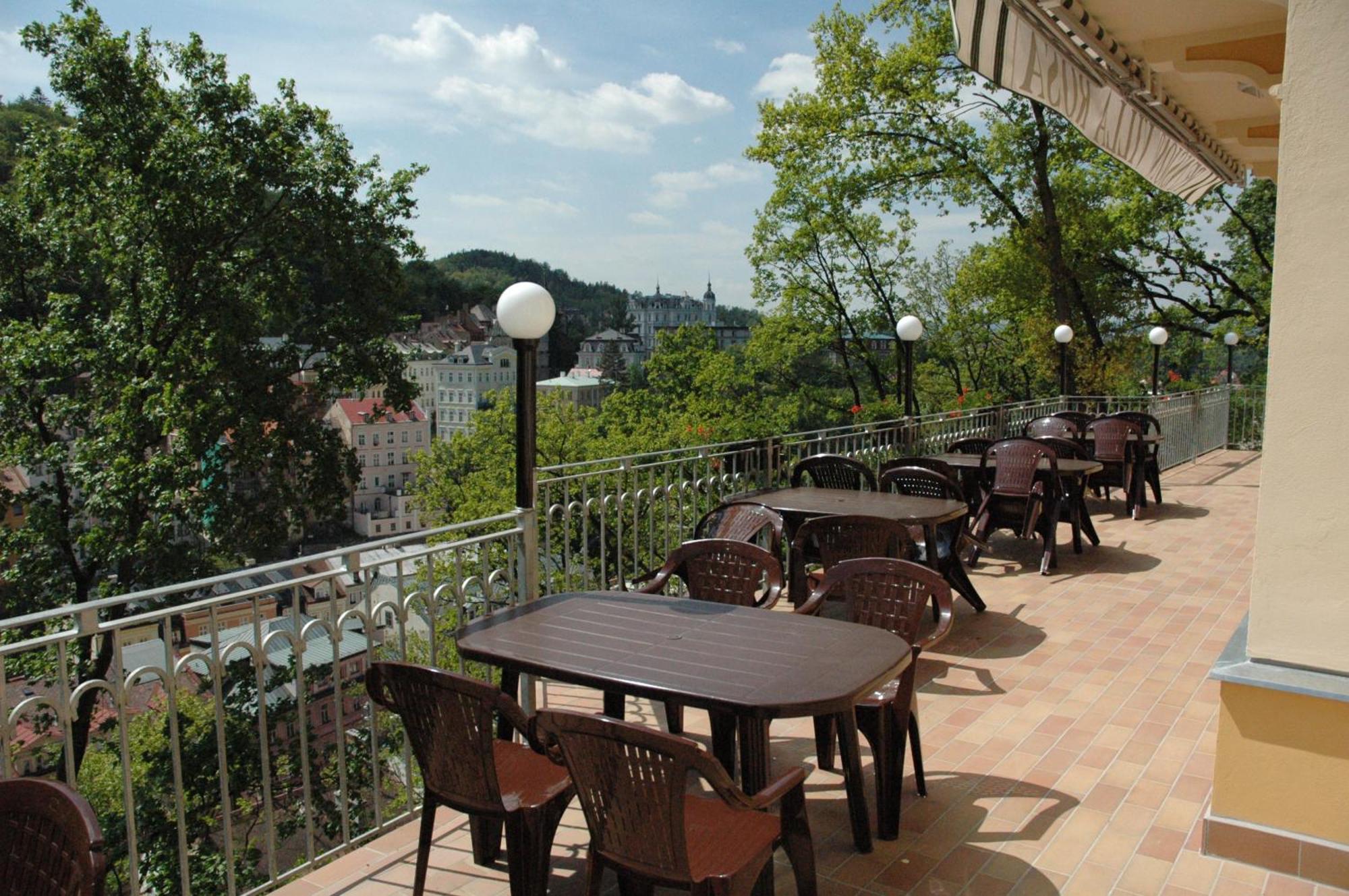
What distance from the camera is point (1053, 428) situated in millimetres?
8961

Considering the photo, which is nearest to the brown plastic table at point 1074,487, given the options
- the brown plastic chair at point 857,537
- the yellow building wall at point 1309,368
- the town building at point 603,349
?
the brown plastic chair at point 857,537

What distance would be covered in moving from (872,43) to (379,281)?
10597mm

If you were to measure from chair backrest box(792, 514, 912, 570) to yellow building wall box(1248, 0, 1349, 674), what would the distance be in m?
1.61

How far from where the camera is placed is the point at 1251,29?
3461 millimetres

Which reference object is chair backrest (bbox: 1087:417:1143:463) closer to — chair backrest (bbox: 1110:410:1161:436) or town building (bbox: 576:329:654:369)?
chair backrest (bbox: 1110:410:1161:436)

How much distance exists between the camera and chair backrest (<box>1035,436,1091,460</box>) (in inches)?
283

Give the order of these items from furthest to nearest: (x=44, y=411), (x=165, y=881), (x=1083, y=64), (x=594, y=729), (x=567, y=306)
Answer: (x=567, y=306), (x=44, y=411), (x=165, y=881), (x=1083, y=64), (x=594, y=729)

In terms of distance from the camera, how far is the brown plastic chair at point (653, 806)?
1.83 m

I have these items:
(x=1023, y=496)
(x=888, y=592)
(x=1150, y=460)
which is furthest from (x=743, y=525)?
(x=1150, y=460)

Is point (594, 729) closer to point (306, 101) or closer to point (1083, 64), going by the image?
point (1083, 64)

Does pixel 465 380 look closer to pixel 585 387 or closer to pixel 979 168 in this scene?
pixel 585 387

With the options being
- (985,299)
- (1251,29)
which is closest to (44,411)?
(1251,29)

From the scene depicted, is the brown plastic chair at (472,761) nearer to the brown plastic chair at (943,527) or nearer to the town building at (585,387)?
the brown plastic chair at (943,527)

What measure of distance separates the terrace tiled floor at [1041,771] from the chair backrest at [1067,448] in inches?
59.7
